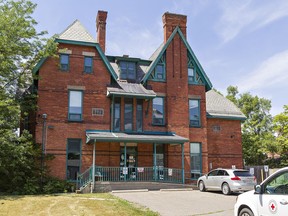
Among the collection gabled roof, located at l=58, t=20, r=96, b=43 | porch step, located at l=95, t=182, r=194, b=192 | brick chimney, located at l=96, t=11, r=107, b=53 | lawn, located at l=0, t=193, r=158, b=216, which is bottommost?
lawn, located at l=0, t=193, r=158, b=216

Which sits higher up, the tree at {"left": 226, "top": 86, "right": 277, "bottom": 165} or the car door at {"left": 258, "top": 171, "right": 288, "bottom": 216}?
the tree at {"left": 226, "top": 86, "right": 277, "bottom": 165}

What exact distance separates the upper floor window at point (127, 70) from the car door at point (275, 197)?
58.1 feet

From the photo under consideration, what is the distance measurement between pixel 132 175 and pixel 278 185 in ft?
48.0

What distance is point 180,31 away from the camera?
26031 millimetres

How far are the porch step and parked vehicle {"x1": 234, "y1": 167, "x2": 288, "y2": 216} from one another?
11.9m

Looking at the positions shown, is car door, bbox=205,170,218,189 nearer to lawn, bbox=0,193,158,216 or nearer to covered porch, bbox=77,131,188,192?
covered porch, bbox=77,131,188,192

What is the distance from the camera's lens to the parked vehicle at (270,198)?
7.73 meters

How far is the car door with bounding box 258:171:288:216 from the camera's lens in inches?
302

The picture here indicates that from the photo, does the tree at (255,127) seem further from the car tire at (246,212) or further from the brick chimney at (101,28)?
the car tire at (246,212)

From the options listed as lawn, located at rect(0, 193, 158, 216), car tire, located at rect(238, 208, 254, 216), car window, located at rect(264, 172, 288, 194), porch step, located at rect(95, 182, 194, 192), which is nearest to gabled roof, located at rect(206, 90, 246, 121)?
porch step, located at rect(95, 182, 194, 192)

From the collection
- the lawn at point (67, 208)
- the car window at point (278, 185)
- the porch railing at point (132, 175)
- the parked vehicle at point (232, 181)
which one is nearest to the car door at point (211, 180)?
the parked vehicle at point (232, 181)

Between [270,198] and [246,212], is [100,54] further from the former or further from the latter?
[270,198]

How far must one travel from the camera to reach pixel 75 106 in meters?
22.5

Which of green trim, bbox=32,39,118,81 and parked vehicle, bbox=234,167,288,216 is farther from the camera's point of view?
green trim, bbox=32,39,118,81
